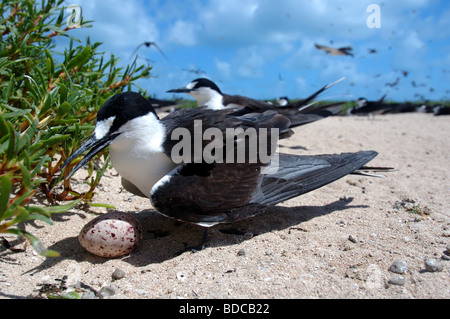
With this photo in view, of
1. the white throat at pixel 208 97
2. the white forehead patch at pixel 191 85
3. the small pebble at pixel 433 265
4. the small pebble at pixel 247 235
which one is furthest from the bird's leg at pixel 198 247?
the white forehead patch at pixel 191 85

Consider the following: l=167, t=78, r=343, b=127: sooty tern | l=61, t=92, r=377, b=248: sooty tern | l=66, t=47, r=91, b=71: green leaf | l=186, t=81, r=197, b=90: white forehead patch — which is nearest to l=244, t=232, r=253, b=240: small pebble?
l=61, t=92, r=377, b=248: sooty tern

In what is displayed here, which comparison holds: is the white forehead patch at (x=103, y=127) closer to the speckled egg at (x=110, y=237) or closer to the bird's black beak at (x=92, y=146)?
the bird's black beak at (x=92, y=146)

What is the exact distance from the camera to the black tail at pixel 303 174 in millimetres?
2715

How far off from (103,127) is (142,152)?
29 cm

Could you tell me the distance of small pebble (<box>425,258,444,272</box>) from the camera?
199cm

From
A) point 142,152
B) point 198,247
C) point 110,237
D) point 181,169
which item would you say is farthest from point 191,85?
point 110,237

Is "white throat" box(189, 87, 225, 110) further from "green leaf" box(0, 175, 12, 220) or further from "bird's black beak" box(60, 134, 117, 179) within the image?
"green leaf" box(0, 175, 12, 220)

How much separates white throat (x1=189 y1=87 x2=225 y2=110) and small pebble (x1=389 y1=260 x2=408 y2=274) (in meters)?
4.23

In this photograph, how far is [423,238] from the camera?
2.43 metres
